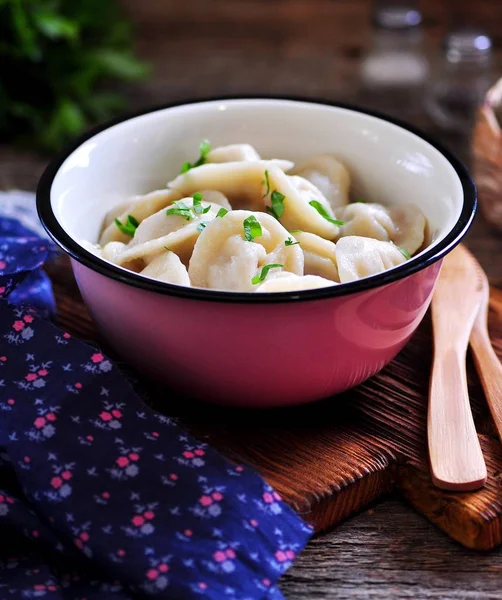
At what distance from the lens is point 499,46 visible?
3.20 meters

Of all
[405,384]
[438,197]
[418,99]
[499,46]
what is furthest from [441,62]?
[405,384]

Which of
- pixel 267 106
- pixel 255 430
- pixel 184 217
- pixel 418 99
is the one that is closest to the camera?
pixel 255 430

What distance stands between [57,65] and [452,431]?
1.96 meters

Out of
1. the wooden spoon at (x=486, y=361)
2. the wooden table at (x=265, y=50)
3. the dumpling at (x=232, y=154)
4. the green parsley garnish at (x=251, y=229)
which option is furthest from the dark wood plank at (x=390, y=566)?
the wooden table at (x=265, y=50)

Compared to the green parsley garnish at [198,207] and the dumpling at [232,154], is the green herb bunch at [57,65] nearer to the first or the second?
the dumpling at [232,154]

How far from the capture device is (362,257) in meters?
1.33

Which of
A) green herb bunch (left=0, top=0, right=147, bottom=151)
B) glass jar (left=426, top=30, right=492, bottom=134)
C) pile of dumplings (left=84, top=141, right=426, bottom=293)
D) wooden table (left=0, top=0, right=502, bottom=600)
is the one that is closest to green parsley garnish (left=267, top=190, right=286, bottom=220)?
pile of dumplings (left=84, top=141, right=426, bottom=293)

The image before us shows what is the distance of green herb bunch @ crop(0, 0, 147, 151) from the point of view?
2.60 meters

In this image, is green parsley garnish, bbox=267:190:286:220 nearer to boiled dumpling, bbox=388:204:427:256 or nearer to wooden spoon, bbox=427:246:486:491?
boiled dumpling, bbox=388:204:427:256

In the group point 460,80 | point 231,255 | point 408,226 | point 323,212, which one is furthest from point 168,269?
point 460,80

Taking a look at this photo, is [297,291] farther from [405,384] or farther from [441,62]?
[441,62]

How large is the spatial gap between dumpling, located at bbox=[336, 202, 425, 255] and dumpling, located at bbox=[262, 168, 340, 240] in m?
0.03

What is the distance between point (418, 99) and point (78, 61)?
1.13 metres

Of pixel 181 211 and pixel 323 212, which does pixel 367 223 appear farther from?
pixel 181 211
